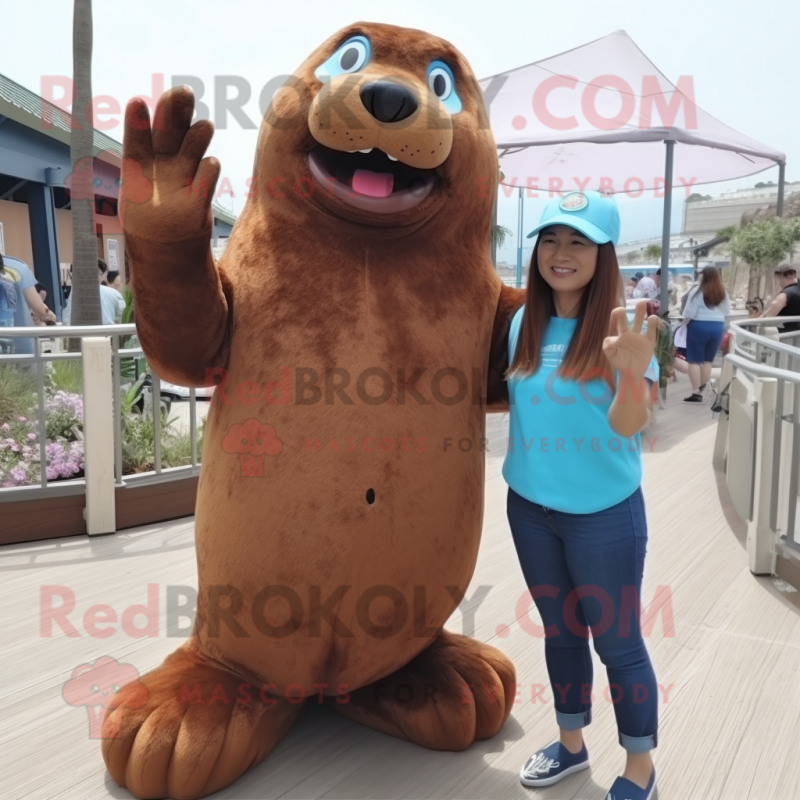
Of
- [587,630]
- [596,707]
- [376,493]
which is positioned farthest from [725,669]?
[376,493]

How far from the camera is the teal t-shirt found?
173 centimetres

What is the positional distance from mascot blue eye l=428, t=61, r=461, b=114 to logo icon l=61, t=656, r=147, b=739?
183 cm

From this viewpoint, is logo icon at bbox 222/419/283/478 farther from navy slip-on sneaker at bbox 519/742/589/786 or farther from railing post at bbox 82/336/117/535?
railing post at bbox 82/336/117/535

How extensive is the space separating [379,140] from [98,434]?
2.79 m

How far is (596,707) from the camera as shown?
2389 mm

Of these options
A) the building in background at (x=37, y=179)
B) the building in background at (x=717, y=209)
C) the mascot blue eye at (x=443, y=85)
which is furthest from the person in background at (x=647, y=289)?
the building in background at (x=717, y=209)

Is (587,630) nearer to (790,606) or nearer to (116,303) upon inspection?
(790,606)

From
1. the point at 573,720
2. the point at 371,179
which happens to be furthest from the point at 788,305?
the point at 371,179

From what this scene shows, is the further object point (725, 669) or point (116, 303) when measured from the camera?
point (116, 303)

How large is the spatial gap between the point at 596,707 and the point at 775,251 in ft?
70.0

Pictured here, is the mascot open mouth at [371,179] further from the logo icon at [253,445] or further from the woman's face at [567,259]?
the logo icon at [253,445]

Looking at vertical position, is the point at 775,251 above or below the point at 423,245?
above

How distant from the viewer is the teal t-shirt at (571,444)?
1.73 meters

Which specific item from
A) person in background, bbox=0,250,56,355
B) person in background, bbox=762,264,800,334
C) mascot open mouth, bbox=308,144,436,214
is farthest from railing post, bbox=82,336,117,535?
person in background, bbox=762,264,800,334
